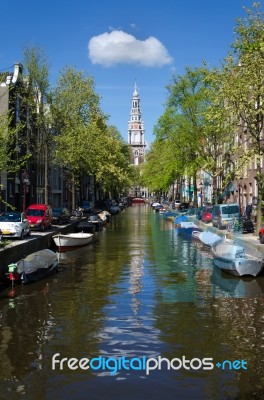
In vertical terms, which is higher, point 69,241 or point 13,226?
point 13,226

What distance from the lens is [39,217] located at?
41000 millimetres

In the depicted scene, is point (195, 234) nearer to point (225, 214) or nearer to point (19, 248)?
point (225, 214)

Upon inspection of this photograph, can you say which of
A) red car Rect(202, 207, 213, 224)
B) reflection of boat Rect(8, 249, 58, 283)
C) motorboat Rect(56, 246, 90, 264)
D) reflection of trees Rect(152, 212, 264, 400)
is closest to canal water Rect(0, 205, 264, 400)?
reflection of trees Rect(152, 212, 264, 400)

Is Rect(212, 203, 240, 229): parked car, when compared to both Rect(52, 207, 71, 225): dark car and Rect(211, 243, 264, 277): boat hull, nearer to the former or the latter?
Rect(52, 207, 71, 225): dark car

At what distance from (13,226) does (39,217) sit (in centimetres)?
841

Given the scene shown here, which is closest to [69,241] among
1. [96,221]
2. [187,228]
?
[187,228]

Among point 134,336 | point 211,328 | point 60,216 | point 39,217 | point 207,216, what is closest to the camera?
point 134,336

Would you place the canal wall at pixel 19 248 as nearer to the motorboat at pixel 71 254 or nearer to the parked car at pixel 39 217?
the motorboat at pixel 71 254

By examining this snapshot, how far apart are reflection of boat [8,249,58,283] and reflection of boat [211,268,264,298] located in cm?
783

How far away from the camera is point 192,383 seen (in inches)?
465

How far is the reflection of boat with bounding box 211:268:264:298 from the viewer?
71.3ft

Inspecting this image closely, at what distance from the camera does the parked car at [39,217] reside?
40.2 metres

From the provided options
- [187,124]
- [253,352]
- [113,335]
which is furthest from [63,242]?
[187,124]

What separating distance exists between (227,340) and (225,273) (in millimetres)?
11794
